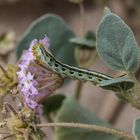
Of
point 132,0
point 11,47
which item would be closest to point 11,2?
point 132,0

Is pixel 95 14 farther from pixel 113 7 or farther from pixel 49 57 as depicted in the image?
pixel 49 57

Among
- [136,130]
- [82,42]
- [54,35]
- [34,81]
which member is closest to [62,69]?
[34,81]

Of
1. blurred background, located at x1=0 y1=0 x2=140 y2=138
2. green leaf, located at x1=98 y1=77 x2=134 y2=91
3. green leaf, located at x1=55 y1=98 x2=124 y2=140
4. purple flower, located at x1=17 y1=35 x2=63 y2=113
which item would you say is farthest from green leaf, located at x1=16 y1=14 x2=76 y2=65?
blurred background, located at x1=0 y1=0 x2=140 y2=138

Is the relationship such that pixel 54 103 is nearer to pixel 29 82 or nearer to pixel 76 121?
pixel 76 121

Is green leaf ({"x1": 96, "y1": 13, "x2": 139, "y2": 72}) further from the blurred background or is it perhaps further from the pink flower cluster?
the blurred background

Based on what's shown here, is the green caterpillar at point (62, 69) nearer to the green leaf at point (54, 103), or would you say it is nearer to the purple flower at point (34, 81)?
the purple flower at point (34, 81)
